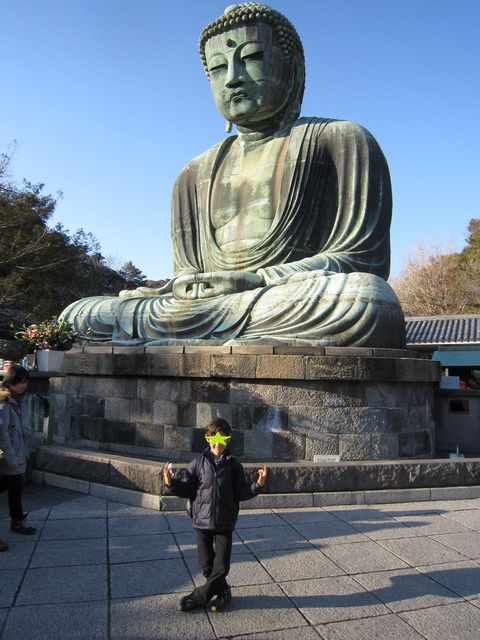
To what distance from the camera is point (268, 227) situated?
7.72 metres

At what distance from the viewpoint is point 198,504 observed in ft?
8.39

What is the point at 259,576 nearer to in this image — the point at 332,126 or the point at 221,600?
the point at 221,600

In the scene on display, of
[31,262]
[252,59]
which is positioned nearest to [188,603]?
[252,59]

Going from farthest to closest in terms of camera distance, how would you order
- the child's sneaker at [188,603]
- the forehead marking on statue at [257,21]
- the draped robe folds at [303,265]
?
the forehead marking on statue at [257,21] < the draped robe folds at [303,265] < the child's sneaker at [188,603]

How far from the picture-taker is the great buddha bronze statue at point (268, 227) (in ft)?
19.3

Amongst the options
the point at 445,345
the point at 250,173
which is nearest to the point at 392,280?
the point at 445,345

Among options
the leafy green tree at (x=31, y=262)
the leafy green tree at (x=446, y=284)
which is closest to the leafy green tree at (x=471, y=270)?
the leafy green tree at (x=446, y=284)

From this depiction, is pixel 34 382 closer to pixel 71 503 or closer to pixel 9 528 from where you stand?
pixel 71 503

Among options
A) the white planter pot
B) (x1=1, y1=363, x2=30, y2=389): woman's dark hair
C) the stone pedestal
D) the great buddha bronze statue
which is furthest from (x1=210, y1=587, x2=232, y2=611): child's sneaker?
the white planter pot

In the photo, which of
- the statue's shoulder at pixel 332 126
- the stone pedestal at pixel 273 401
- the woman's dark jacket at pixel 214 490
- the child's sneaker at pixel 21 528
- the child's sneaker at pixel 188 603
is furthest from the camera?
the statue's shoulder at pixel 332 126

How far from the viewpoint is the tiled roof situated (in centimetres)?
1734

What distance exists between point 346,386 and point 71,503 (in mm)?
2761

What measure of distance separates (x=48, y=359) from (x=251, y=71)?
17.5ft

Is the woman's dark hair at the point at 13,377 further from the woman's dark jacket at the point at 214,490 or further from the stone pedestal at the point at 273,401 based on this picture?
the stone pedestal at the point at 273,401
